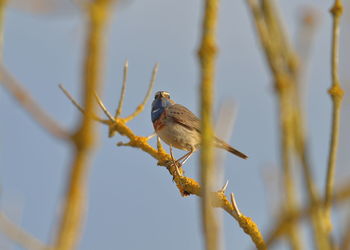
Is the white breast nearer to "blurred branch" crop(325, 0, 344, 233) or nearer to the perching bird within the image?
the perching bird

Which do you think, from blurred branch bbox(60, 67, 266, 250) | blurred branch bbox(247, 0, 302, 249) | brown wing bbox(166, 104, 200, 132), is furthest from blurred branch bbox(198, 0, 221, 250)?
brown wing bbox(166, 104, 200, 132)

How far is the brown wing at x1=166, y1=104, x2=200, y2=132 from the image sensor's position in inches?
489

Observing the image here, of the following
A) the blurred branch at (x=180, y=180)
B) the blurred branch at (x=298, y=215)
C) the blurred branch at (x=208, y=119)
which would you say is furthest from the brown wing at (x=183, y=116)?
the blurred branch at (x=298, y=215)

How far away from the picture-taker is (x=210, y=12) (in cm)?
207

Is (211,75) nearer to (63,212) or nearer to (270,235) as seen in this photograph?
(270,235)

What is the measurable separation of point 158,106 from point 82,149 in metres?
12.2

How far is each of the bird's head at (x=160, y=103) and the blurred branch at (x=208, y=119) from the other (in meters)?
10.8

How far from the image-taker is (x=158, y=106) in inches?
542

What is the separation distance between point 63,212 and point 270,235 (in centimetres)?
68

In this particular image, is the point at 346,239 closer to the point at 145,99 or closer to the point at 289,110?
the point at 289,110

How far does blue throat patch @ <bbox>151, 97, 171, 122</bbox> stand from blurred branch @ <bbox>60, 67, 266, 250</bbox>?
378cm

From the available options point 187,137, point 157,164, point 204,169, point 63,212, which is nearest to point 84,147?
point 63,212

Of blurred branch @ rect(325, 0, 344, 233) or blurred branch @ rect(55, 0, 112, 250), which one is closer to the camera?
blurred branch @ rect(55, 0, 112, 250)

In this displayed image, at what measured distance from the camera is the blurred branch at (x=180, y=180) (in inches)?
232
